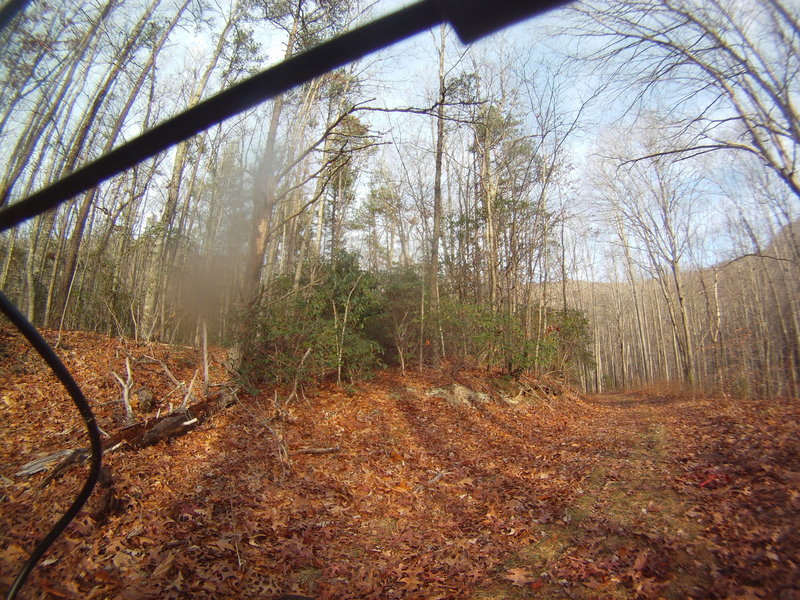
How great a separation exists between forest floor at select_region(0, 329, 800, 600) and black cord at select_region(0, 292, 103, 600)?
209 cm

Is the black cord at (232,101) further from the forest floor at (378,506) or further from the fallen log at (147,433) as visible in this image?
the fallen log at (147,433)

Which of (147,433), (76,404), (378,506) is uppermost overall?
(76,404)

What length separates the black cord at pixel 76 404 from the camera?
88cm

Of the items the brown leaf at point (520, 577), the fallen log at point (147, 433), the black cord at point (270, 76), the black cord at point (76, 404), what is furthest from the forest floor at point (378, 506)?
the black cord at point (270, 76)

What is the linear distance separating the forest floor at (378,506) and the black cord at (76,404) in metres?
2.09

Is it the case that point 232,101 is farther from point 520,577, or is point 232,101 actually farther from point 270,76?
point 520,577

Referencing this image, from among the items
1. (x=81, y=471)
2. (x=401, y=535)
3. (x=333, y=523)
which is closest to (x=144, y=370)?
(x=81, y=471)

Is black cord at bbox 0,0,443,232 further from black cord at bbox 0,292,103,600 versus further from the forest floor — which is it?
the forest floor

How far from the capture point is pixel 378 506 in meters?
4.84

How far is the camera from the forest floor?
118 inches

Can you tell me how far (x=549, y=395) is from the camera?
41.2 ft

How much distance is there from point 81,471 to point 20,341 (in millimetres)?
4579

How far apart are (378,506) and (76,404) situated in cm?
454

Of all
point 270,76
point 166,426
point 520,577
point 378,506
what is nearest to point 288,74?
point 270,76
